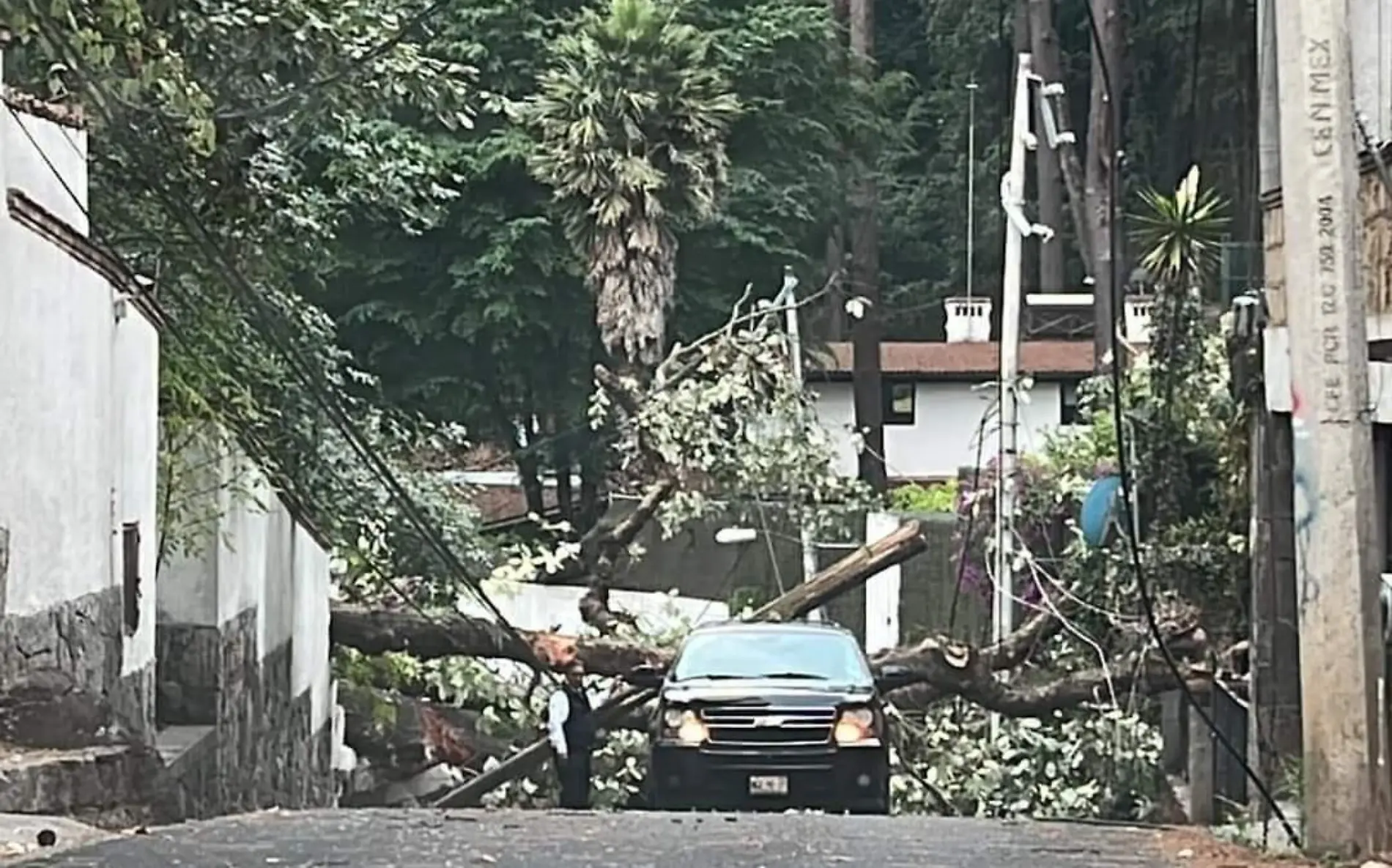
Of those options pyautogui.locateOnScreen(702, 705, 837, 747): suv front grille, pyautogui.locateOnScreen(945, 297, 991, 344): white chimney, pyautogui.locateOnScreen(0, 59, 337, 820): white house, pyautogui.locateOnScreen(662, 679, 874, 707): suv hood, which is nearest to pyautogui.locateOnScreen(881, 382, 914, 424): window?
pyautogui.locateOnScreen(945, 297, 991, 344): white chimney

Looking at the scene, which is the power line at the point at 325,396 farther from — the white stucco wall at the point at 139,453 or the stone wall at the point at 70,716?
the stone wall at the point at 70,716

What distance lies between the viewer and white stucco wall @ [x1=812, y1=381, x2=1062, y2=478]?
152 ft

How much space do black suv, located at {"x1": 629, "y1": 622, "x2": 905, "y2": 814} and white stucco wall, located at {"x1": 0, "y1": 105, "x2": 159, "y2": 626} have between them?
4.26 meters

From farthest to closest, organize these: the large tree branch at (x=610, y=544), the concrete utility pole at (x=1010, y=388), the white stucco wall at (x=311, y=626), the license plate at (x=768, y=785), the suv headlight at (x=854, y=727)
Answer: the large tree branch at (x=610, y=544) < the concrete utility pole at (x=1010, y=388) < the white stucco wall at (x=311, y=626) < the suv headlight at (x=854, y=727) < the license plate at (x=768, y=785)

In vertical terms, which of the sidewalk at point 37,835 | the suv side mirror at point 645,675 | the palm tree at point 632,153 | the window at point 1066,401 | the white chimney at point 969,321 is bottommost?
the suv side mirror at point 645,675

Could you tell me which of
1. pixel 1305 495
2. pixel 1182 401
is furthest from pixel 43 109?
pixel 1182 401

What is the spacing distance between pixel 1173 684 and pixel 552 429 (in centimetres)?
1967

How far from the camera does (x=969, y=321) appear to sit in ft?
154

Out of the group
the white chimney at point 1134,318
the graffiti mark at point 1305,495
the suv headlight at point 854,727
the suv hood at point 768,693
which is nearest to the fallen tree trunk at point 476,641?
the suv hood at point 768,693

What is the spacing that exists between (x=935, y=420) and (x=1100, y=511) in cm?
2569

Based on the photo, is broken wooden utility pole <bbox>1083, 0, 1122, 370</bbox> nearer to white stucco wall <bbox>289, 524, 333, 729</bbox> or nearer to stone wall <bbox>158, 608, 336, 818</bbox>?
white stucco wall <bbox>289, 524, 333, 729</bbox>

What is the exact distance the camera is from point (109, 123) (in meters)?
15.5

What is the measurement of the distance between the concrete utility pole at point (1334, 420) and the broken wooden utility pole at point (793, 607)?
13.9 metres

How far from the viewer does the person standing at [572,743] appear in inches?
829
